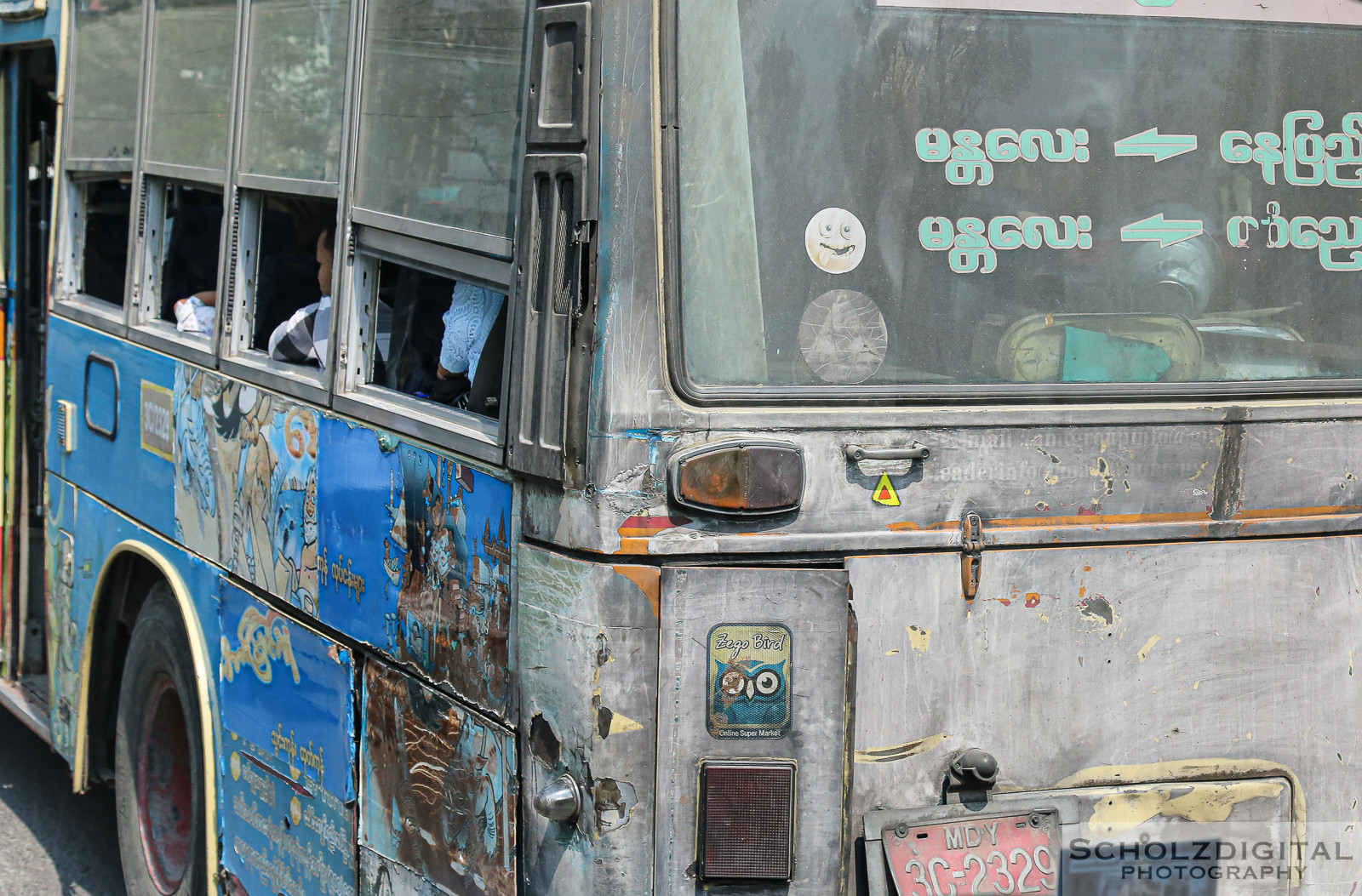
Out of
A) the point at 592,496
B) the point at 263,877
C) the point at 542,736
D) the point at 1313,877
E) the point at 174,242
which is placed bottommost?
the point at 263,877

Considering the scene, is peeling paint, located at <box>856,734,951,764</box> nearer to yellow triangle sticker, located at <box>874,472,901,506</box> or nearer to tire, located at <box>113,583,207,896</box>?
yellow triangle sticker, located at <box>874,472,901,506</box>

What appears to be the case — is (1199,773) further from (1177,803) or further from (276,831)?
(276,831)

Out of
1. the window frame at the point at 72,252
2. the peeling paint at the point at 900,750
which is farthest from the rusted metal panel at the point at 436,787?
the window frame at the point at 72,252

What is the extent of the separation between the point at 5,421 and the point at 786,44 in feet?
13.2

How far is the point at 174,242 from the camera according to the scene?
4.22 metres

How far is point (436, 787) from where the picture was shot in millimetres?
2725

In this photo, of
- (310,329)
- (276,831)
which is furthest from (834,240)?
(276,831)

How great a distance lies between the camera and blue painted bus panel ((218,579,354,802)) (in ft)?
10.1

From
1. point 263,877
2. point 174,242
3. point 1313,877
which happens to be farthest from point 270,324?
point 1313,877

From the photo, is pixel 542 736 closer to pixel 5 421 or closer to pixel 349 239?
pixel 349 239

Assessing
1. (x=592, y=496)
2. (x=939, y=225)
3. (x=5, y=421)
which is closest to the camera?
(x=592, y=496)

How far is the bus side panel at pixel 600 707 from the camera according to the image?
7.48 ft

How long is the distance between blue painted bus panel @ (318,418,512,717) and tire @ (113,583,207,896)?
125cm

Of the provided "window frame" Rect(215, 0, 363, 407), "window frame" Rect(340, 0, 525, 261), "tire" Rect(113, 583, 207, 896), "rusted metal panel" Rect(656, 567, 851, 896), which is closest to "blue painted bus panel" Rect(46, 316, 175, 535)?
"tire" Rect(113, 583, 207, 896)
